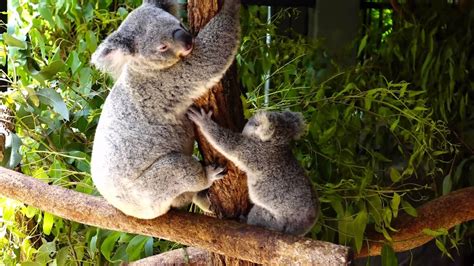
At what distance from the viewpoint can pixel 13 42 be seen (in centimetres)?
235

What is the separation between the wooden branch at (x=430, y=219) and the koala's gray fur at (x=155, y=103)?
735 mm

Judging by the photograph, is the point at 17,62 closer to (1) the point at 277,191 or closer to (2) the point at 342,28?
(1) the point at 277,191

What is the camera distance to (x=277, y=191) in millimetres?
1868

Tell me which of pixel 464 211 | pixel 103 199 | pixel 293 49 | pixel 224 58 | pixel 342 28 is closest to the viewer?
pixel 224 58

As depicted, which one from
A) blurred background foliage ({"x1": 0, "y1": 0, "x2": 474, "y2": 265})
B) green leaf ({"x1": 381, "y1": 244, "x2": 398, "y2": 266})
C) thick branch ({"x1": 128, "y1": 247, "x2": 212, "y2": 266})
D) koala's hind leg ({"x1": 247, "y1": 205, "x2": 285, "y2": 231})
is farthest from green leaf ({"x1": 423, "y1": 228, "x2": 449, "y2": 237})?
thick branch ({"x1": 128, "y1": 247, "x2": 212, "y2": 266})

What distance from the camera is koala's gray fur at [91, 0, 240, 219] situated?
1713 mm

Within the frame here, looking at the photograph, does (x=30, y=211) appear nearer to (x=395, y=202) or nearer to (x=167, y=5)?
(x=167, y=5)

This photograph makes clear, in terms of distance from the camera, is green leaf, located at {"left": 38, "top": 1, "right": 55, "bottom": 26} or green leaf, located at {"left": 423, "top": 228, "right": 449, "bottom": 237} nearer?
green leaf, located at {"left": 423, "top": 228, "right": 449, "bottom": 237}

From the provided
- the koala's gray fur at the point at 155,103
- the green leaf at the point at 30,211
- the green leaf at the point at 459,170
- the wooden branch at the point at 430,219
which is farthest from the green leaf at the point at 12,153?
the green leaf at the point at 459,170

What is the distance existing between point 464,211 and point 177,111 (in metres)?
1.06

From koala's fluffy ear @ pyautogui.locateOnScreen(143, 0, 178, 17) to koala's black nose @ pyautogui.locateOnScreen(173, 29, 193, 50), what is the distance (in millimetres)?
176

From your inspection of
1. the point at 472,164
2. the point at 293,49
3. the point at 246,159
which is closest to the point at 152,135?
the point at 246,159

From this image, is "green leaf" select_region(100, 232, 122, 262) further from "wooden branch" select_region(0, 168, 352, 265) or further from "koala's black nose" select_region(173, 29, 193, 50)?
"koala's black nose" select_region(173, 29, 193, 50)

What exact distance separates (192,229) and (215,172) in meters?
0.17
